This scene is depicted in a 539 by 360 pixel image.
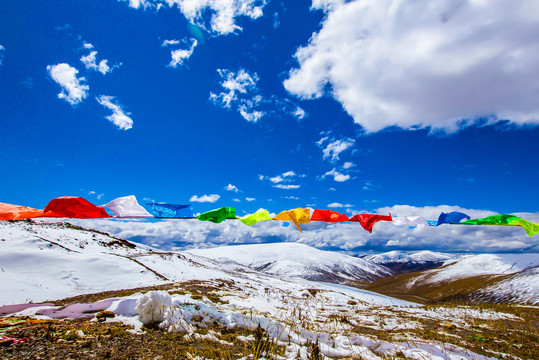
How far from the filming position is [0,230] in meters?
24.1

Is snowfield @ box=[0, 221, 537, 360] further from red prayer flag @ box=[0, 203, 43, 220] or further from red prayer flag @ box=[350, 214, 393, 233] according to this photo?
red prayer flag @ box=[350, 214, 393, 233]

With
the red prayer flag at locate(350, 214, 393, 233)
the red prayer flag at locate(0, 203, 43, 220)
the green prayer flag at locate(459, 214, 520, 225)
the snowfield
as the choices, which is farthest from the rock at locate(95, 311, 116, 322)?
the green prayer flag at locate(459, 214, 520, 225)

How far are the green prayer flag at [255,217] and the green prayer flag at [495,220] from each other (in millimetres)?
8013

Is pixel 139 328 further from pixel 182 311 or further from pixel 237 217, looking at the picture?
pixel 237 217

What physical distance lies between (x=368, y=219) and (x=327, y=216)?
5.70ft

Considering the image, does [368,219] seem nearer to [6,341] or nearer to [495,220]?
[495,220]

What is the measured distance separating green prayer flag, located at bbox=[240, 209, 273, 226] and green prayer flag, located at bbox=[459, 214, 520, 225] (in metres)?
8.01

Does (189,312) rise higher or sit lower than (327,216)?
lower

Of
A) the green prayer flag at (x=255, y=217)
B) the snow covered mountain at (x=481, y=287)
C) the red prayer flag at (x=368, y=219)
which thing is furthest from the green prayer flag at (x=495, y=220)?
the snow covered mountain at (x=481, y=287)

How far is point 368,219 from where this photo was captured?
1114cm

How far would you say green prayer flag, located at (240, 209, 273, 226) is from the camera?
10.9 metres

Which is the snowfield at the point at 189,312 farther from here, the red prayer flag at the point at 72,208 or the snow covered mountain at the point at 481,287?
the snow covered mountain at the point at 481,287

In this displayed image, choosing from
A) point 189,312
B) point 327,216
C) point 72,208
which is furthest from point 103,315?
point 327,216

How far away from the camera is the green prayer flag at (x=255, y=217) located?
10.9 m
